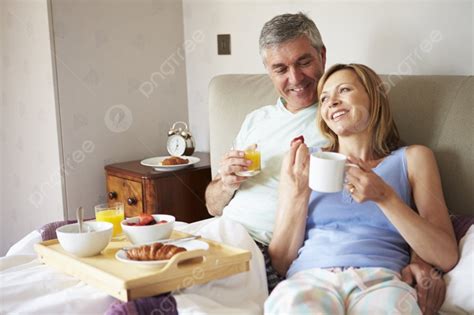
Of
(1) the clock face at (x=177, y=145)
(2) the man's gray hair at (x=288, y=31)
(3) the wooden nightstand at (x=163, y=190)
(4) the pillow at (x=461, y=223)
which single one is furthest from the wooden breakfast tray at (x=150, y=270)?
(1) the clock face at (x=177, y=145)

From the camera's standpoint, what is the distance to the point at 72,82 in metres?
2.77

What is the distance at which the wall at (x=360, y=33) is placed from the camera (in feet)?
6.54

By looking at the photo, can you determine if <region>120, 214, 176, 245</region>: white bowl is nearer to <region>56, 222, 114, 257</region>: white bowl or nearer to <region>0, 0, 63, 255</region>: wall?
<region>56, 222, 114, 257</region>: white bowl

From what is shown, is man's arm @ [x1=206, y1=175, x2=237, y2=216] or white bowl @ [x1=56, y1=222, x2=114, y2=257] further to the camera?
man's arm @ [x1=206, y1=175, x2=237, y2=216]

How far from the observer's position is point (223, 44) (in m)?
2.86

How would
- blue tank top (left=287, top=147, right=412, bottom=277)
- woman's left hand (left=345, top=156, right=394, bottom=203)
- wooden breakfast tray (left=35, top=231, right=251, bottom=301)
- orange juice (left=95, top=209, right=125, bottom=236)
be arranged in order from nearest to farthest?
wooden breakfast tray (left=35, top=231, right=251, bottom=301)
woman's left hand (left=345, top=156, right=394, bottom=203)
blue tank top (left=287, top=147, right=412, bottom=277)
orange juice (left=95, top=209, right=125, bottom=236)

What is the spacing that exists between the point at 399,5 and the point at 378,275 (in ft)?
3.55

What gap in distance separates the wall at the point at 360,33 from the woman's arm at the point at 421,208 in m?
0.58

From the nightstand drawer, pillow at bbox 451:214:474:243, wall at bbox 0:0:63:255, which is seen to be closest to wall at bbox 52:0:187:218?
wall at bbox 0:0:63:255

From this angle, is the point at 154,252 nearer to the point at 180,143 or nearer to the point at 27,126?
the point at 180,143

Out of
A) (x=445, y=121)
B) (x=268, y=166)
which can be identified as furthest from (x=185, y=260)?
(x=445, y=121)

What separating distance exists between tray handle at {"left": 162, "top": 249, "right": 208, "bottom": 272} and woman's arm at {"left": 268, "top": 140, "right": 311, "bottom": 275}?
1.06 ft

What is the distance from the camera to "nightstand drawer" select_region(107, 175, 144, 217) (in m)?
2.58

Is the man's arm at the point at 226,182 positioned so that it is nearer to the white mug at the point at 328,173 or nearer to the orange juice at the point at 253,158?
the orange juice at the point at 253,158
